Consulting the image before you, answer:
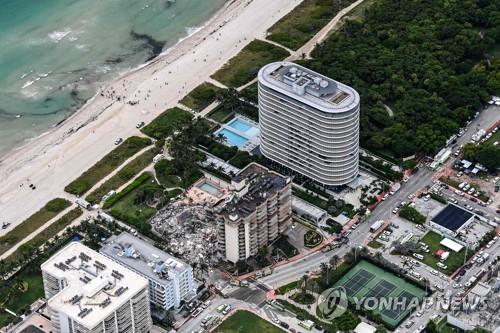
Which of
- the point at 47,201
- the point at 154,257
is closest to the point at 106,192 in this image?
the point at 47,201

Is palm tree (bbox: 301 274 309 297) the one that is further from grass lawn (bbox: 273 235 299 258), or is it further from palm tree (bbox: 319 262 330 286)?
grass lawn (bbox: 273 235 299 258)

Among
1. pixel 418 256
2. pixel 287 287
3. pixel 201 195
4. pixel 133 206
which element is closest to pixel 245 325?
pixel 287 287

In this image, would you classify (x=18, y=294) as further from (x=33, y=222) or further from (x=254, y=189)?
(x=254, y=189)

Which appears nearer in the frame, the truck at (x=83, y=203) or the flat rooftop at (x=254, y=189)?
the flat rooftop at (x=254, y=189)

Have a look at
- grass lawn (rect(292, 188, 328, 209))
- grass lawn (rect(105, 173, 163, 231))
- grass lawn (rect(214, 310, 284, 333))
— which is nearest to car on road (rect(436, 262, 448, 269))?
grass lawn (rect(292, 188, 328, 209))

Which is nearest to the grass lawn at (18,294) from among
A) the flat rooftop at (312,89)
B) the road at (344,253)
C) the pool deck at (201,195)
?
the pool deck at (201,195)

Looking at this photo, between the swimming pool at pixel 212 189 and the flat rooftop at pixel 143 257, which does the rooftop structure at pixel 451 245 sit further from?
the flat rooftop at pixel 143 257
